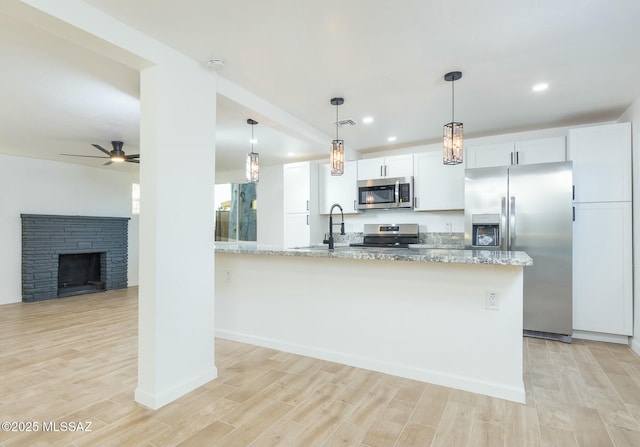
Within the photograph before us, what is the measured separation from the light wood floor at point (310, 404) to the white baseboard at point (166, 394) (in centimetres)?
5

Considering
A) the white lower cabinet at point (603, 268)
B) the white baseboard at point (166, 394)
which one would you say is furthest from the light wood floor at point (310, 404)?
the white lower cabinet at point (603, 268)

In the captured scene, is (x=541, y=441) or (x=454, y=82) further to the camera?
(x=454, y=82)

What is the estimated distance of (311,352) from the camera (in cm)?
303

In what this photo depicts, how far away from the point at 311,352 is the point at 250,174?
1.90m

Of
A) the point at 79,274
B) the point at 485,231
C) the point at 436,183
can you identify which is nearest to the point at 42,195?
the point at 79,274

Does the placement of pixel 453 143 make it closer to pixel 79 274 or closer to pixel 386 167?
pixel 386 167

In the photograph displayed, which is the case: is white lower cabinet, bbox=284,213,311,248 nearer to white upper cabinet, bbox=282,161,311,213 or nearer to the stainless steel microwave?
white upper cabinet, bbox=282,161,311,213

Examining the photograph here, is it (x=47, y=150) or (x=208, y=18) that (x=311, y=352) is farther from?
(x=47, y=150)

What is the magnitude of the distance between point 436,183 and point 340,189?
145 cm

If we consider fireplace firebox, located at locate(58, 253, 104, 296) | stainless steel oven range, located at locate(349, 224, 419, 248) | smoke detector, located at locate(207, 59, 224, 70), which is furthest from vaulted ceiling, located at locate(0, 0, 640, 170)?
fireplace firebox, located at locate(58, 253, 104, 296)

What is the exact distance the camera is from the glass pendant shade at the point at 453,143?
260cm

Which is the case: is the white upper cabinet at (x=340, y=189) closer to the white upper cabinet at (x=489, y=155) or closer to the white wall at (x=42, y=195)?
the white upper cabinet at (x=489, y=155)

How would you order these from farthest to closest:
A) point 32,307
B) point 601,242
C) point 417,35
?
point 32,307 < point 601,242 < point 417,35

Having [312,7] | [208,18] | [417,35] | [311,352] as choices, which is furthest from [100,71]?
[311,352]
